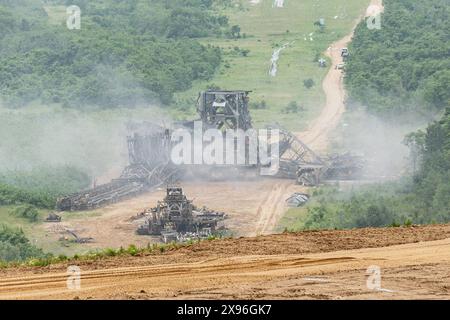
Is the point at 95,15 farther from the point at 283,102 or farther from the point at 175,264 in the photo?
the point at 175,264

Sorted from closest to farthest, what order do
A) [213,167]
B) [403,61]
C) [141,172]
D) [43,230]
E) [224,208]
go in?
[43,230]
[224,208]
[141,172]
[213,167]
[403,61]

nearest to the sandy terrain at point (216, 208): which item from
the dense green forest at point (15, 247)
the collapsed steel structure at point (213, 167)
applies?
the collapsed steel structure at point (213, 167)

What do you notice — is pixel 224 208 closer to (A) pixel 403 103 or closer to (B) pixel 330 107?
(A) pixel 403 103

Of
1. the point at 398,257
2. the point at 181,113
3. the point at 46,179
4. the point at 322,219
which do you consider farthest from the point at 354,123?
the point at 398,257

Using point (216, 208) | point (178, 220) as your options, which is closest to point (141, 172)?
point (216, 208)

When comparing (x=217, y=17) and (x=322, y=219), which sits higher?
(x=217, y=17)

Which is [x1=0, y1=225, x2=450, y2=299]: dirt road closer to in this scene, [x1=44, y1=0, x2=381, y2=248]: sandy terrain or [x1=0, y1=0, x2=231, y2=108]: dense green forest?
[x1=44, y1=0, x2=381, y2=248]: sandy terrain

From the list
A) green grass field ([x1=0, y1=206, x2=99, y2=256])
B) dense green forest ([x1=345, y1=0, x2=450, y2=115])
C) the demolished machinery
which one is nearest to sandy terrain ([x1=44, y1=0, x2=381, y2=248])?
green grass field ([x1=0, y1=206, x2=99, y2=256])
